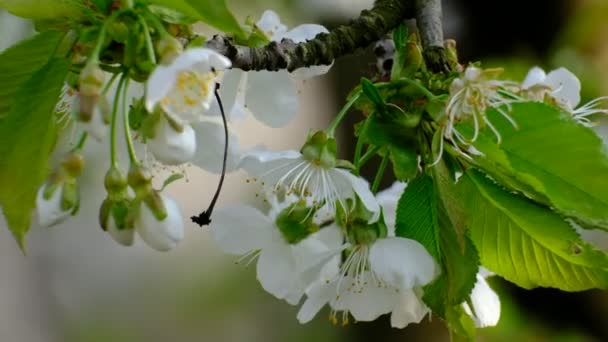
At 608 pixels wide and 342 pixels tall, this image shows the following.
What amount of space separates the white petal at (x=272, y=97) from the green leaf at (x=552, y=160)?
0.16 metres

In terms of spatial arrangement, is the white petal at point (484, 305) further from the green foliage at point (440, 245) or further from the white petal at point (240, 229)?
the white petal at point (240, 229)

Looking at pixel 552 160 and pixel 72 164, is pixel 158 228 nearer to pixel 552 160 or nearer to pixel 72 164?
pixel 72 164

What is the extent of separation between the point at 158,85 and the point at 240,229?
0.25 meters

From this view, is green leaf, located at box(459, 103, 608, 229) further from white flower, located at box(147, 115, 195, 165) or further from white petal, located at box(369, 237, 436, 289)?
white flower, located at box(147, 115, 195, 165)

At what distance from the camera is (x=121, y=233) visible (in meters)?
0.52

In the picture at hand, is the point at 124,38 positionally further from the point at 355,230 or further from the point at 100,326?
the point at 100,326

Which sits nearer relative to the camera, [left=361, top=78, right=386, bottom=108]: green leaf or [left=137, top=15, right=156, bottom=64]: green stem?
[left=137, top=15, right=156, bottom=64]: green stem

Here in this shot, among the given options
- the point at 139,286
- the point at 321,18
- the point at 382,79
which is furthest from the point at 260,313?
the point at 382,79

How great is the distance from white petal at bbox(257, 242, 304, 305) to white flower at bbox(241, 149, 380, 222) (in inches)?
2.1

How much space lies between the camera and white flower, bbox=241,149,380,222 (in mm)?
615

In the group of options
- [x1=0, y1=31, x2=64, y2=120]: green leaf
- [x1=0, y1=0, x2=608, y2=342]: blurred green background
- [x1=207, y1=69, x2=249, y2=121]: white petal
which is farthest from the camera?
[x1=0, y1=0, x2=608, y2=342]: blurred green background

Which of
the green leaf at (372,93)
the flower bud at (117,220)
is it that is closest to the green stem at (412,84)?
the green leaf at (372,93)

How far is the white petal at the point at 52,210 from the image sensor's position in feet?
1.71

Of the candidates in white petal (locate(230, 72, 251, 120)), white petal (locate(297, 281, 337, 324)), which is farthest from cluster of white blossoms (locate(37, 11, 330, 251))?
white petal (locate(297, 281, 337, 324))
